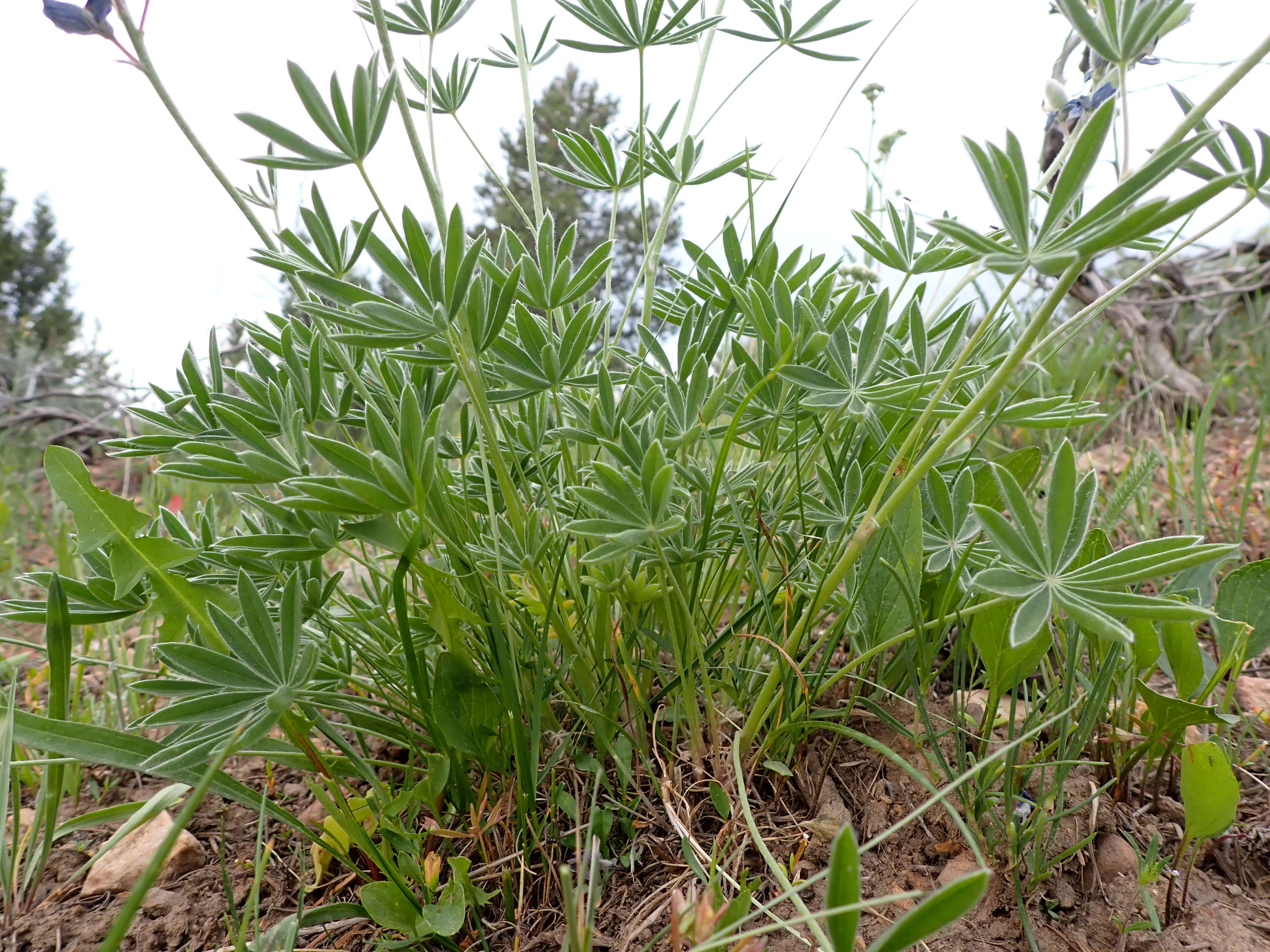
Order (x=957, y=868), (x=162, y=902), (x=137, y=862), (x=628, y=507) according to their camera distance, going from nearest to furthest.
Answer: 1. (x=628, y=507)
2. (x=957, y=868)
3. (x=162, y=902)
4. (x=137, y=862)

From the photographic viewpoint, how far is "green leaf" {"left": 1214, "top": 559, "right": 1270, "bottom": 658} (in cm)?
120

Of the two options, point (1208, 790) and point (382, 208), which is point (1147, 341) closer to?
point (1208, 790)

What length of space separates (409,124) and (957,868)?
1.13 metres

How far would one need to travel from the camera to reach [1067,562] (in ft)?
2.73

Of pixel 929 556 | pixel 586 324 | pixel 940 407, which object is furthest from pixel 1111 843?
pixel 586 324

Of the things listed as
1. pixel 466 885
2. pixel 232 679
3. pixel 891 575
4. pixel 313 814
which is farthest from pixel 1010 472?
pixel 313 814

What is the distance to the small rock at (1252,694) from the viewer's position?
137 cm

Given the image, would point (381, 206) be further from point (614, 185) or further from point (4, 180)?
point (4, 180)

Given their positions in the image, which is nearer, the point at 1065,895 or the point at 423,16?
the point at 1065,895

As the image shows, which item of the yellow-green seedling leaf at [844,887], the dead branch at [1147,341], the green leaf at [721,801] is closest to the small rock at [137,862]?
the green leaf at [721,801]

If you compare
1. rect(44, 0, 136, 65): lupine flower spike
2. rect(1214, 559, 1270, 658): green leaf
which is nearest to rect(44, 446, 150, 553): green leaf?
rect(44, 0, 136, 65): lupine flower spike

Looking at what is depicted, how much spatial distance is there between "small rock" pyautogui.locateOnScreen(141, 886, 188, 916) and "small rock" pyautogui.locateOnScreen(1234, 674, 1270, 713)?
1704 mm

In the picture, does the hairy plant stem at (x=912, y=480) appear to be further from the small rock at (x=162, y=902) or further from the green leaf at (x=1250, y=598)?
the small rock at (x=162, y=902)

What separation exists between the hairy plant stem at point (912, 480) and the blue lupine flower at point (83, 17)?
1.00 meters
